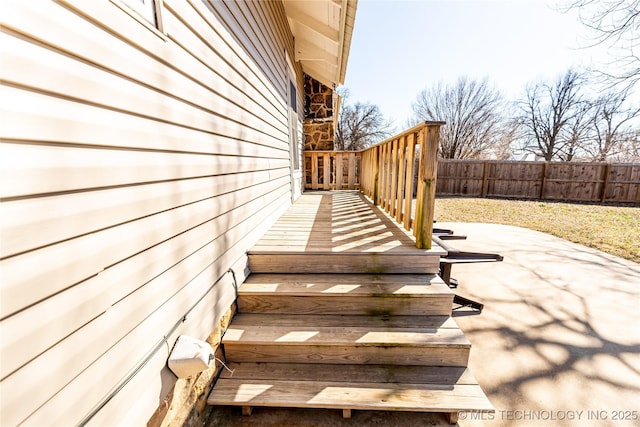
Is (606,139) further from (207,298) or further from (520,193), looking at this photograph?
(207,298)

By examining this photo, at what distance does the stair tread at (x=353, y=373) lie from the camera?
168 centimetres

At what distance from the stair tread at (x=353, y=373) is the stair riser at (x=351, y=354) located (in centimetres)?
3

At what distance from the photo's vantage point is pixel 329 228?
10.2 ft

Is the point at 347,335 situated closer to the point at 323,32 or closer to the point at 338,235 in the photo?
the point at 338,235

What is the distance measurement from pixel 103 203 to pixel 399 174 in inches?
111

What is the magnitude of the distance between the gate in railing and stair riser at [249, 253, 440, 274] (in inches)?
6.8

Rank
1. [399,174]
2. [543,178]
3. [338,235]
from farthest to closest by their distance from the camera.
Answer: [543,178]
[399,174]
[338,235]

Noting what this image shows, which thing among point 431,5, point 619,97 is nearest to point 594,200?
point 619,97

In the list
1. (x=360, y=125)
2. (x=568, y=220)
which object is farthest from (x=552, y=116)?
(x=568, y=220)

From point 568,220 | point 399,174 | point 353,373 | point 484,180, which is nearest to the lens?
point 353,373

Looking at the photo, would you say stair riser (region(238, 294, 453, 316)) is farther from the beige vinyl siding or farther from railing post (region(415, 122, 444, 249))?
railing post (region(415, 122, 444, 249))

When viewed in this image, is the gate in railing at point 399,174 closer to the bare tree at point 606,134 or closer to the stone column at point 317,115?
the stone column at point 317,115

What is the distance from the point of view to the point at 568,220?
284 inches

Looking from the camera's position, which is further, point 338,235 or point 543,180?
point 543,180
